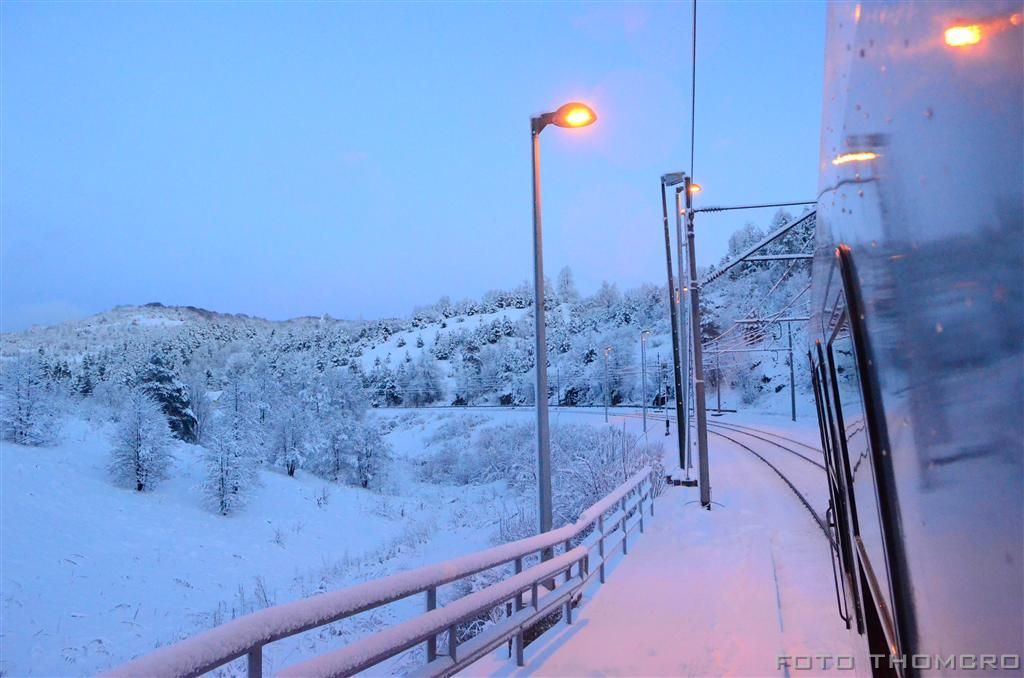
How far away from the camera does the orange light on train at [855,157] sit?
1721mm

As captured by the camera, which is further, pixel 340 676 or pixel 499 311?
pixel 499 311

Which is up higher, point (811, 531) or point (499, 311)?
point (499, 311)

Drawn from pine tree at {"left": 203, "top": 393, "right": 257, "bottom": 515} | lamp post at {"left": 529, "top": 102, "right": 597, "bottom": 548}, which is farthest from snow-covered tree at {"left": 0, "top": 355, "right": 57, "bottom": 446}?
lamp post at {"left": 529, "top": 102, "right": 597, "bottom": 548}

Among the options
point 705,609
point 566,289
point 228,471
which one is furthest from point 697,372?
point 566,289

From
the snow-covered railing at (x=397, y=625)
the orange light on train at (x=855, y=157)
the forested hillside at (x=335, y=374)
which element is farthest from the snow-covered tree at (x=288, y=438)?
the orange light on train at (x=855, y=157)

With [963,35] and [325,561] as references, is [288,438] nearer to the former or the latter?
[325,561]

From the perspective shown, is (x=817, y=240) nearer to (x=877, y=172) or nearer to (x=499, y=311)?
(x=877, y=172)

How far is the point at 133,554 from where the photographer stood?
2611cm

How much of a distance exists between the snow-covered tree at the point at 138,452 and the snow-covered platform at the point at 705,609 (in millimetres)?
30964

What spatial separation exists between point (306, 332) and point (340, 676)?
164m

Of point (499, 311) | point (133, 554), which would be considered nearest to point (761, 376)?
point (133, 554)

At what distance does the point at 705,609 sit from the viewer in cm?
Result: 775

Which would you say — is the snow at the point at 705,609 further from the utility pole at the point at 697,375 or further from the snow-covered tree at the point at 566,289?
the snow-covered tree at the point at 566,289

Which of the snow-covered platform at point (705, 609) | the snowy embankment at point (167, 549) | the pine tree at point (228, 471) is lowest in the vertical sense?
the snowy embankment at point (167, 549)
